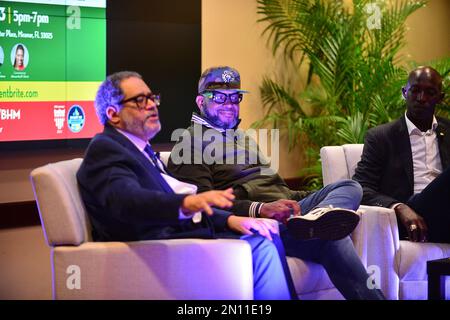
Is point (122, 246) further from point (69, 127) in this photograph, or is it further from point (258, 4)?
point (258, 4)

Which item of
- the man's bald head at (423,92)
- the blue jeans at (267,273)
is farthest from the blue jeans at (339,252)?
the man's bald head at (423,92)

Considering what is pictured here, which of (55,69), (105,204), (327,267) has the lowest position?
(327,267)

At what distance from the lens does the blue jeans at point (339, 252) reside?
11.9 ft

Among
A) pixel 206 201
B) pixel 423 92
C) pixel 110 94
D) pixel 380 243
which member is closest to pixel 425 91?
pixel 423 92

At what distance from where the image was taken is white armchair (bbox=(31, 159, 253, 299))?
322cm

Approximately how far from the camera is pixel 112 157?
3.22 meters

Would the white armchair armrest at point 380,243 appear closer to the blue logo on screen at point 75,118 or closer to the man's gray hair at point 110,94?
the man's gray hair at point 110,94

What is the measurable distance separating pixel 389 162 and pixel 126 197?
2154 millimetres

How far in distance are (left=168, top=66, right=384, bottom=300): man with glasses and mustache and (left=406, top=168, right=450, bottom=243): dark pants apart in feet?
1.58

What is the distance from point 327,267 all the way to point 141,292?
0.98 meters

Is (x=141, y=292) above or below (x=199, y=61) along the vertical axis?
below

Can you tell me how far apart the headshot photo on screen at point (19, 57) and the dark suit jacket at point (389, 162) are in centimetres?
224

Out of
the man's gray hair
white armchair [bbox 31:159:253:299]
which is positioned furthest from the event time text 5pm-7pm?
white armchair [bbox 31:159:253:299]

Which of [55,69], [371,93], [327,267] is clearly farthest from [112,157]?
[371,93]
